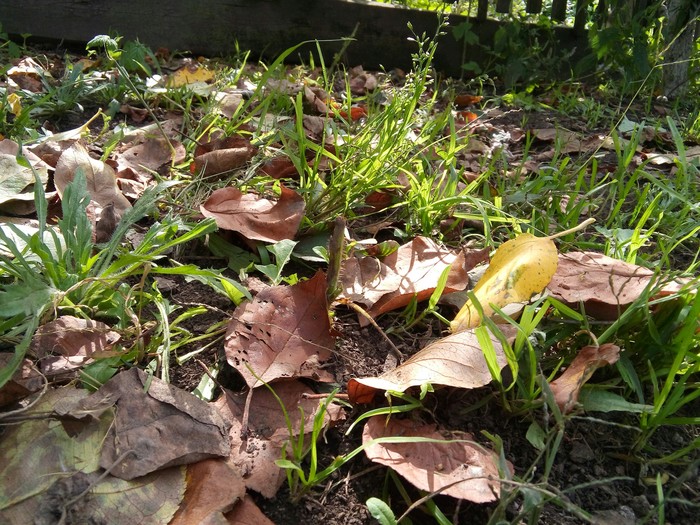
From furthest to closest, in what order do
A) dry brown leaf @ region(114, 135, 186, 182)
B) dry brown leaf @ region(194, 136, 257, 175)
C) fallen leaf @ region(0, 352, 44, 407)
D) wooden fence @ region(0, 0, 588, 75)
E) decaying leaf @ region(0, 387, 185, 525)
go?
wooden fence @ region(0, 0, 588, 75) → dry brown leaf @ region(114, 135, 186, 182) → dry brown leaf @ region(194, 136, 257, 175) → fallen leaf @ region(0, 352, 44, 407) → decaying leaf @ region(0, 387, 185, 525)

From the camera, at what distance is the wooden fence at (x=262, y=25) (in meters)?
3.45

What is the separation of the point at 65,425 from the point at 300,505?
406 millimetres

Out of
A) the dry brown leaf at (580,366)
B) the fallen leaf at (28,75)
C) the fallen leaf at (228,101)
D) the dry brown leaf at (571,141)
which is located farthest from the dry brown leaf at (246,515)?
the fallen leaf at (28,75)

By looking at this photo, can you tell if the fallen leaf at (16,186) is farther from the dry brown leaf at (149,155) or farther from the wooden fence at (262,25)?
the wooden fence at (262,25)

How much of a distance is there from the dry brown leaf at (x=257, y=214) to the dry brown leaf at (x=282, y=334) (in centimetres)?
28

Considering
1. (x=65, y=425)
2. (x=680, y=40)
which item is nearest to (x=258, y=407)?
(x=65, y=425)

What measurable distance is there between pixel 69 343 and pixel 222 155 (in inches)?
32.3

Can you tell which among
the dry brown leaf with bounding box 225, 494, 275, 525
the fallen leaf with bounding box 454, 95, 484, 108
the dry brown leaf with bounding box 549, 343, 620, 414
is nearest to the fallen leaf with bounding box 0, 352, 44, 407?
the dry brown leaf with bounding box 225, 494, 275, 525

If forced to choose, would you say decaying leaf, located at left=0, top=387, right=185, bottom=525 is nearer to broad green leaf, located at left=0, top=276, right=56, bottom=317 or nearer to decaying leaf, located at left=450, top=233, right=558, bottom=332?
broad green leaf, located at left=0, top=276, right=56, bottom=317

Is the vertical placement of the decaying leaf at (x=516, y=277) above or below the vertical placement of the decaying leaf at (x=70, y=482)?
above

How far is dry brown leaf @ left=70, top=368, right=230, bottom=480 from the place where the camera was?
995mm

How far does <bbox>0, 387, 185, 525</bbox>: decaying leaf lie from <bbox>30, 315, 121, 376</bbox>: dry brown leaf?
0.38 ft

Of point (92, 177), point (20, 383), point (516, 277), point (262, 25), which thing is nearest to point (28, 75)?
point (92, 177)

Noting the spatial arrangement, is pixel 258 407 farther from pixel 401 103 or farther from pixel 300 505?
pixel 401 103
